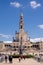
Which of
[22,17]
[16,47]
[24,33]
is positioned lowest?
[16,47]

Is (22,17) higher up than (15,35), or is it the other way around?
(22,17)

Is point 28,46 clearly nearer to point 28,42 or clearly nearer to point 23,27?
point 28,42

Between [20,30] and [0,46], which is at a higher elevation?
[20,30]

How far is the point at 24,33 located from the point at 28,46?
8.31 meters

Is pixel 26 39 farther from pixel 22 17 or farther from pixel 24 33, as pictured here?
pixel 22 17

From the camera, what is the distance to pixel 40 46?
14400 centimetres

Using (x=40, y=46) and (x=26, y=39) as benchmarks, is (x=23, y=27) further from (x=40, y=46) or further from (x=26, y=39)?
(x=40, y=46)

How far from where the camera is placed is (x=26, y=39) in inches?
5512

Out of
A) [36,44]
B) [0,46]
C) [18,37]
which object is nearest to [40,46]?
[36,44]

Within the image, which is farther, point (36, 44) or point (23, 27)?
point (36, 44)

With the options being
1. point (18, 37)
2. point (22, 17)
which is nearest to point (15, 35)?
point (18, 37)

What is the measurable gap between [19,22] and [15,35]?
1059cm

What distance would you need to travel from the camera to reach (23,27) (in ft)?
443

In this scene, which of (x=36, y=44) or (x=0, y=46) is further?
(x=36, y=44)
